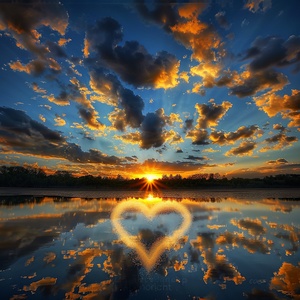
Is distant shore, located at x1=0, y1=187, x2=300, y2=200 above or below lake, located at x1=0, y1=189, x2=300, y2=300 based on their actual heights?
above

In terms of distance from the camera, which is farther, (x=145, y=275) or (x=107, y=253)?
(x=107, y=253)

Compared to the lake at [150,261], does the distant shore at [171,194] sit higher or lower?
higher

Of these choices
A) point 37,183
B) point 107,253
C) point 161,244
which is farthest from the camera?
point 37,183

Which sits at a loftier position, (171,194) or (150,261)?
(171,194)

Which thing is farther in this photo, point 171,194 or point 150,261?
point 171,194

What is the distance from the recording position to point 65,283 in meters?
8.12

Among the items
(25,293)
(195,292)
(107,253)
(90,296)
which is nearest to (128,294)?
(90,296)

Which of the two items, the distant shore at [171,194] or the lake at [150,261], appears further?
the distant shore at [171,194]

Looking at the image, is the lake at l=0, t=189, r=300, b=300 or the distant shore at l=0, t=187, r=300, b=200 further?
the distant shore at l=0, t=187, r=300, b=200

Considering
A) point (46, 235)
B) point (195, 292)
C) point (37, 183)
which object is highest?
point (37, 183)

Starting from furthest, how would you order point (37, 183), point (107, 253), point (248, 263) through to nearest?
point (37, 183)
point (107, 253)
point (248, 263)

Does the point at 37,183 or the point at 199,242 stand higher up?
the point at 37,183

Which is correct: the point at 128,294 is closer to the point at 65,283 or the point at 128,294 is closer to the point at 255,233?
the point at 65,283

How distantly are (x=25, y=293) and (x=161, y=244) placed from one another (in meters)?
7.28
